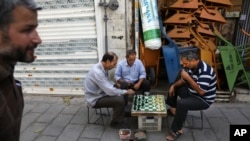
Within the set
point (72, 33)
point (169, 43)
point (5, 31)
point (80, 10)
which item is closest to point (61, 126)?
point (72, 33)

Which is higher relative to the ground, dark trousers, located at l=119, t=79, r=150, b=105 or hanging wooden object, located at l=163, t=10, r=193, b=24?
hanging wooden object, located at l=163, t=10, r=193, b=24

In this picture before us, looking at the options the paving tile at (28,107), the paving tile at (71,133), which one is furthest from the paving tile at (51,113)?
the paving tile at (71,133)

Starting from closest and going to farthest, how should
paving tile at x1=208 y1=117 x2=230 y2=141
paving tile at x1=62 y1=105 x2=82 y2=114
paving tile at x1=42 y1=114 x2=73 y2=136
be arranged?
paving tile at x1=208 y1=117 x2=230 y2=141 → paving tile at x1=42 y1=114 x2=73 y2=136 → paving tile at x1=62 y1=105 x2=82 y2=114

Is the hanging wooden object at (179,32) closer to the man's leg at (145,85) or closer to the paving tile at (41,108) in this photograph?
the man's leg at (145,85)

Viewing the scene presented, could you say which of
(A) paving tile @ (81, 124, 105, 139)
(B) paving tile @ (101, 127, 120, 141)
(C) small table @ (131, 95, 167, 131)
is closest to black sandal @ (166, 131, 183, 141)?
(C) small table @ (131, 95, 167, 131)

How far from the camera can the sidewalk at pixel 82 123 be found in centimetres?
405

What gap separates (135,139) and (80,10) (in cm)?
291

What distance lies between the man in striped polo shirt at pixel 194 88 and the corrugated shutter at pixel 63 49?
232 cm

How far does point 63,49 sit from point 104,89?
1.95 metres

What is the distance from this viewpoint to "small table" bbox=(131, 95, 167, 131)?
13.1 feet

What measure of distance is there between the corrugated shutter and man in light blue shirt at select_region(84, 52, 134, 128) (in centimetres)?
143

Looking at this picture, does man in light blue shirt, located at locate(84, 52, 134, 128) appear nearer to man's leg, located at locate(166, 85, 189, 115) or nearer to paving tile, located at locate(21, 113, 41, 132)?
man's leg, located at locate(166, 85, 189, 115)

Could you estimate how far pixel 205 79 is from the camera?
3699mm

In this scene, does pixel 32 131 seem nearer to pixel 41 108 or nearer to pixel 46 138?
pixel 46 138
